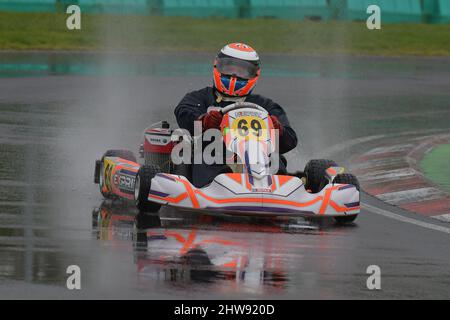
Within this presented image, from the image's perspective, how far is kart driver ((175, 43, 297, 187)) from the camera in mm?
11969

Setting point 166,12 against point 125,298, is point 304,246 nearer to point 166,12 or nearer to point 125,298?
point 125,298

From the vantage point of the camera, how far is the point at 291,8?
40094mm

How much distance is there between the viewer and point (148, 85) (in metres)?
23.7

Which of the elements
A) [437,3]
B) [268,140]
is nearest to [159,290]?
[268,140]

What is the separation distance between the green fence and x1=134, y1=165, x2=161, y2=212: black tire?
27.5 m

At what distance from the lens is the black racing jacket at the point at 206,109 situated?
12.0 m

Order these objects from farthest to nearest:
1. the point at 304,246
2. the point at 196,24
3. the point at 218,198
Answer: the point at 196,24 → the point at 218,198 → the point at 304,246

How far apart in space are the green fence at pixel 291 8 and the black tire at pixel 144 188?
27.5 m

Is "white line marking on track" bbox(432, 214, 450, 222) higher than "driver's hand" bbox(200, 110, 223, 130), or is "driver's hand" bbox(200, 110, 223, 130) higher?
"driver's hand" bbox(200, 110, 223, 130)

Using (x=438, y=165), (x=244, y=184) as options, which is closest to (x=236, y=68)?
(x=244, y=184)

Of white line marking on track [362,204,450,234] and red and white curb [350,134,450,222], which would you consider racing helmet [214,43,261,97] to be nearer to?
white line marking on track [362,204,450,234]

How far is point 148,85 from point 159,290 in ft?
51.7

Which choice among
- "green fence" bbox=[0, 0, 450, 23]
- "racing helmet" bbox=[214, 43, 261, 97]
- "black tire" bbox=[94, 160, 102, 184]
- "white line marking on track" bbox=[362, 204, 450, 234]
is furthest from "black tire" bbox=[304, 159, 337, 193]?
"green fence" bbox=[0, 0, 450, 23]

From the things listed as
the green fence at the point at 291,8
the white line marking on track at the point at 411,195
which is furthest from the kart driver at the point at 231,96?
the green fence at the point at 291,8
